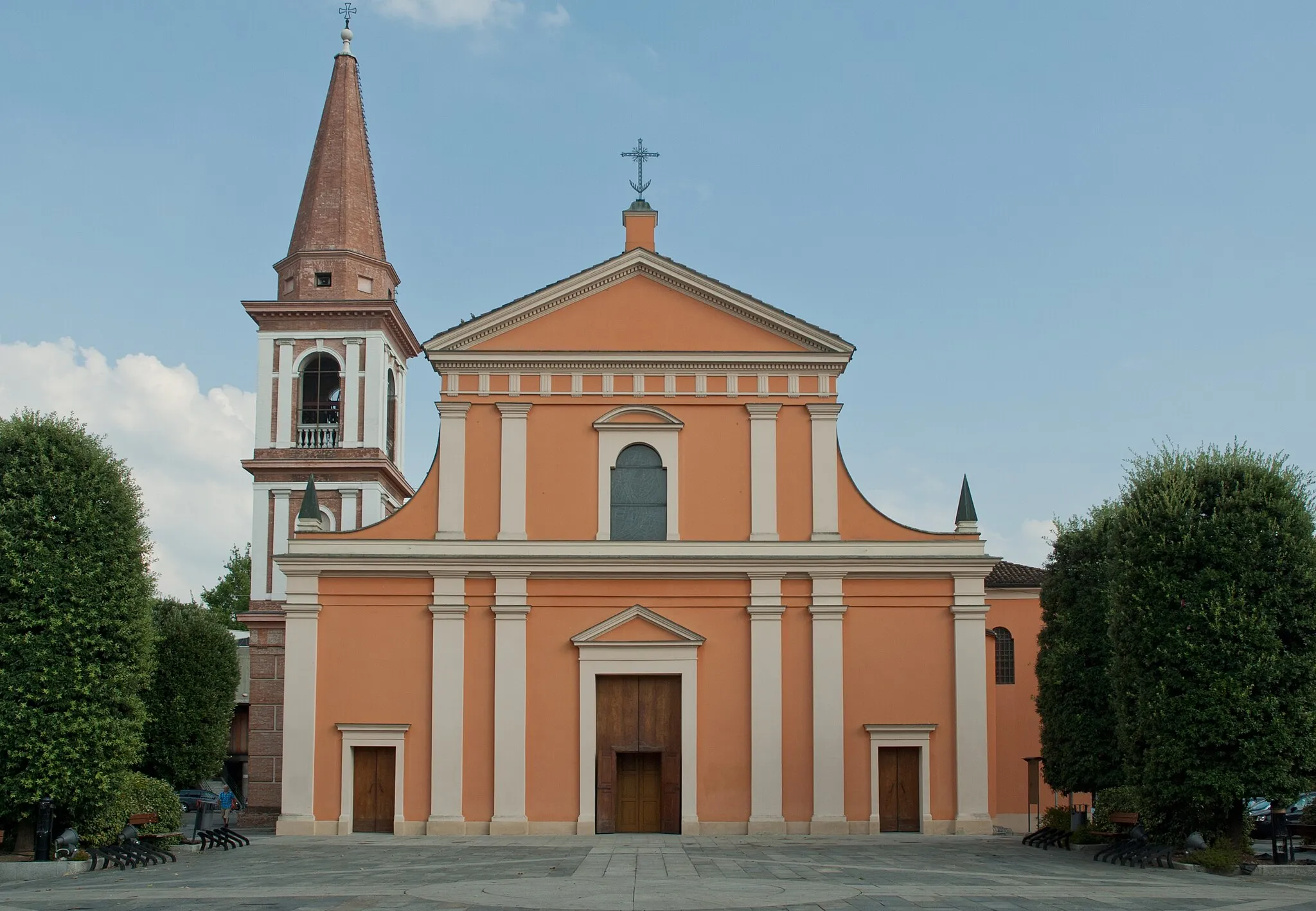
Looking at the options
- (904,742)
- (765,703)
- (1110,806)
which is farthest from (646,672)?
(1110,806)

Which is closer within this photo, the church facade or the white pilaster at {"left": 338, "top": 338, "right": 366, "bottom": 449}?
the church facade

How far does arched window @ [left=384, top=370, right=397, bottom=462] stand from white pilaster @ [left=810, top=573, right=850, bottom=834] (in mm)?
14439

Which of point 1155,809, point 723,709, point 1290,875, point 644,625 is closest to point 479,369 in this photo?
point 644,625

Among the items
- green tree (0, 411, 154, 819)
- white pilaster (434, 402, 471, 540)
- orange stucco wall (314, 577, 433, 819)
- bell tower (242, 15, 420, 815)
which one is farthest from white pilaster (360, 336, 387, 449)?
green tree (0, 411, 154, 819)

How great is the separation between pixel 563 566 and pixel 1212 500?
13.2 meters

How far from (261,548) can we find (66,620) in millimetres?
13109

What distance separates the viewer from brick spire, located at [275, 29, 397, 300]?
3741 centimetres

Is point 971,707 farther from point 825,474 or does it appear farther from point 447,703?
point 447,703

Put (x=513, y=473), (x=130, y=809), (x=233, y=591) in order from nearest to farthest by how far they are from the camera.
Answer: (x=130, y=809) → (x=513, y=473) → (x=233, y=591)

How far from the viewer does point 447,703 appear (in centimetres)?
2883

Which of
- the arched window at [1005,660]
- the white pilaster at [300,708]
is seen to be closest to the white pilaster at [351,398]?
the white pilaster at [300,708]

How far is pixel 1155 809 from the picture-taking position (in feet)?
75.0

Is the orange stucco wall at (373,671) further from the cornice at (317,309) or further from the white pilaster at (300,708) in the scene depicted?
the cornice at (317,309)

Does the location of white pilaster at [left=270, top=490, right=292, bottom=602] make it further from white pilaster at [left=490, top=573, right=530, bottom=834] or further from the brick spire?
white pilaster at [left=490, top=573, right=530, bottom=834]
